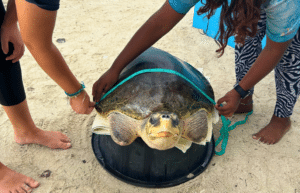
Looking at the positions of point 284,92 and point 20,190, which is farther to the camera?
point 284,92

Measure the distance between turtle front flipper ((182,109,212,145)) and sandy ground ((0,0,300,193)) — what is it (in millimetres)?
300

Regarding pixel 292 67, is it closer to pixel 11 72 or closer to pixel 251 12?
pixel 251 12

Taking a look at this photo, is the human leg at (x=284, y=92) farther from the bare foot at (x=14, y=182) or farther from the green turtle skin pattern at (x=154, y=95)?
the bare foot at (x=14, y=182)

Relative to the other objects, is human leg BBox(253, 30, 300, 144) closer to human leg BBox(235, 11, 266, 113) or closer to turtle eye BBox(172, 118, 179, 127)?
human leg BBox(235, 11, 266, 113)

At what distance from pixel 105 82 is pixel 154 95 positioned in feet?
0.81

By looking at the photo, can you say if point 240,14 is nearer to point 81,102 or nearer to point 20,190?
point 81,102

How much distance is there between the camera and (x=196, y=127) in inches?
44.5

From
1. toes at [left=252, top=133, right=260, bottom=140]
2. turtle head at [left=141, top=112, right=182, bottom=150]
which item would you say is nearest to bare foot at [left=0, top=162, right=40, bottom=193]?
turtle head at [left=141, top=112, right=182, bottom=150]

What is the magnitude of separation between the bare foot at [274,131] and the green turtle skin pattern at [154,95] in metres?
0.54

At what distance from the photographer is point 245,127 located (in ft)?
5.47

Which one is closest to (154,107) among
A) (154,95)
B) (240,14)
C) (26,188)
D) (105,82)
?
(154,95)

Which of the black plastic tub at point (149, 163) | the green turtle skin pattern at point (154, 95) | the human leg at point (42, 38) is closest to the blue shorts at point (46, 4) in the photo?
the human leg at point (42, 38)

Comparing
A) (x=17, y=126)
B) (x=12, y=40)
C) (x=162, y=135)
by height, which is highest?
(x=12, y=40)

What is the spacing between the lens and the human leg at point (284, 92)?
4.12 feet
